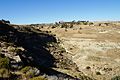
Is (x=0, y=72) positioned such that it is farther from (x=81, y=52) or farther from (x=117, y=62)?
(x=81, y=52)

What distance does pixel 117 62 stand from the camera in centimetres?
5781

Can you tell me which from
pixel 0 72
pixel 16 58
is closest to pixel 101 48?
pixel 16 58

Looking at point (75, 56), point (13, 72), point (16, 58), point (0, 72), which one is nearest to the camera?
point (0, 72)

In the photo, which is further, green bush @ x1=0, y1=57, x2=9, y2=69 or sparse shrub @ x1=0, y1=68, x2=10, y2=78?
green bush @ x1=0, y1=57, x2=9, y2=69

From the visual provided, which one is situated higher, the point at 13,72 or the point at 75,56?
the point at 13,72

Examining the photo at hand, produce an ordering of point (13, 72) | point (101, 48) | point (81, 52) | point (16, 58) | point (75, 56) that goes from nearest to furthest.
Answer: point (13, 72) → point (16, 58) → point (75, 56) → point (81, 52) → point (101, 48)

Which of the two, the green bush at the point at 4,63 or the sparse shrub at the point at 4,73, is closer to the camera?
the sparse shrub at the point at 4,73

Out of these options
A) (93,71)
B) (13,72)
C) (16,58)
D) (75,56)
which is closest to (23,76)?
(13,72)

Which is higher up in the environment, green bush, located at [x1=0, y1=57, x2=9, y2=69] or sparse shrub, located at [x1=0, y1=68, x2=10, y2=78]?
green bush, located at [x1=0, y1=57, x2=9, y2=69]

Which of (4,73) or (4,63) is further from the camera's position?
(4,63)

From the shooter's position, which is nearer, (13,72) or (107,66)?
(13,72)

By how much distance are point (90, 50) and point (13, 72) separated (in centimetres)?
5090

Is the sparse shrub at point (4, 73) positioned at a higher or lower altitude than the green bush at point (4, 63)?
lower

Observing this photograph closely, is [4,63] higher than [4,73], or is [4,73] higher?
[4,63]
